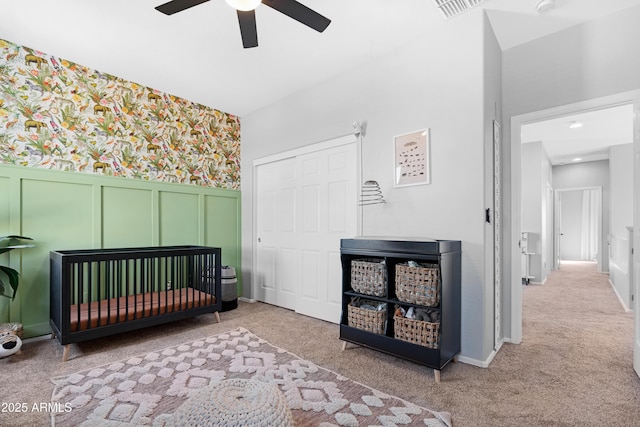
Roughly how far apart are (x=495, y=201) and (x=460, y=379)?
1.38 meters

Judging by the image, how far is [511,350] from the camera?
101 inches

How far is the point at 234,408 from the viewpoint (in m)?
1.29

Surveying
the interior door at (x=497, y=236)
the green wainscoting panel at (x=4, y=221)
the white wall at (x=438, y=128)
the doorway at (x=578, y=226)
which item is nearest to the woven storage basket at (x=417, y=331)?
the white wall at (x=438, y=128)

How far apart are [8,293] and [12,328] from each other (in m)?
0.35

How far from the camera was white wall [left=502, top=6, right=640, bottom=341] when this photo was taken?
2271mm

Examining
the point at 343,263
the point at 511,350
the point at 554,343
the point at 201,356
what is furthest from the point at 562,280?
the point at 201,356

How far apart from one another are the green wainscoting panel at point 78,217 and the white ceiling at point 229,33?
3.78 ft

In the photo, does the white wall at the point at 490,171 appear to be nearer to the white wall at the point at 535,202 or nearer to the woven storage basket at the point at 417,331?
the woven storage basket at the point at 417,331

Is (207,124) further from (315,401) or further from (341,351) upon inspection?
(315,401)

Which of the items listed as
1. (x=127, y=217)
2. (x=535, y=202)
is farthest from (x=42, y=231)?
(x=535, y=202)

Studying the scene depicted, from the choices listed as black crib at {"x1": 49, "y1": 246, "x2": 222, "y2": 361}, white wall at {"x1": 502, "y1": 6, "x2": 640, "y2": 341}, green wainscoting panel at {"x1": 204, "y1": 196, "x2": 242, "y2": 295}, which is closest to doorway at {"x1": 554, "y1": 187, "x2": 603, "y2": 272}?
A: white wall at {"x1": 502, "y1": 6, "x2": 640, "y2": 341}

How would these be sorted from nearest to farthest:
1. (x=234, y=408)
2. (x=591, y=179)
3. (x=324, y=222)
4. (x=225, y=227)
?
1. (x=234, y=408)
2. (x=324, y=222)
3. (x=225, y=227)
4. (x=591, y=179)

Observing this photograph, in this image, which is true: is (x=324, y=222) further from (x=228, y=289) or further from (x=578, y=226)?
(x=578, y=226)

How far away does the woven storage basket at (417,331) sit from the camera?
2084 millimetres
